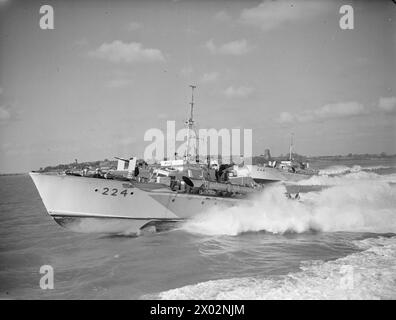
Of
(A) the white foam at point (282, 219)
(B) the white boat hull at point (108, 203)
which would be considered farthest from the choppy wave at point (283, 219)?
(B) the white boat hull at point (108, 203)

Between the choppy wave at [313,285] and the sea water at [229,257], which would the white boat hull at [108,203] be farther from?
the choppy wave at [313,285]

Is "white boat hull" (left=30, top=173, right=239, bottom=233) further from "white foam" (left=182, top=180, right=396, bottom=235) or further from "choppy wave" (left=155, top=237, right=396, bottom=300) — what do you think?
"choppy wave" (left=155, top=237, right=396, bottom=300)

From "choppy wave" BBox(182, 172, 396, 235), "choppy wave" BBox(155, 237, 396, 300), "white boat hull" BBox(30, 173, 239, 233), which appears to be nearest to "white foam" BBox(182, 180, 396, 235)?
"choppy wave" BBox(182, 172, 396, 235)

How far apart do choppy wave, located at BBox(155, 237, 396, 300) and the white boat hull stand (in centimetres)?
842

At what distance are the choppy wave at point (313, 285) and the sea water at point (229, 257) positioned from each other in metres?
0.03

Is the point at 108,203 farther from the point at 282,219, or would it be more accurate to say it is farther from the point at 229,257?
the point at 282,219

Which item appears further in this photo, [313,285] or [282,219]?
[282,219]

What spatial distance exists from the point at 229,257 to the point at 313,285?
4.28 m

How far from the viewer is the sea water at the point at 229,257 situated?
9602 mm

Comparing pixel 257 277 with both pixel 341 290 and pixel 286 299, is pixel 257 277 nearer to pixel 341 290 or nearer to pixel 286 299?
pixel 286 299

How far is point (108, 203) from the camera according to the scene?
663 inches

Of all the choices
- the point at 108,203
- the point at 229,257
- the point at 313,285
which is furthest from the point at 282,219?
the point at 108,203

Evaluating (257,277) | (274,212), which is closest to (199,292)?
(257,277)
